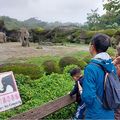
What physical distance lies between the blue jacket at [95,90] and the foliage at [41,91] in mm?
2192

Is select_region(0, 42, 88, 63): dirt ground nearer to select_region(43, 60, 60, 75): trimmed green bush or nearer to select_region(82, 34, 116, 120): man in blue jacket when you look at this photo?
select_region(43, 60, 60, 75): trimmed green bush

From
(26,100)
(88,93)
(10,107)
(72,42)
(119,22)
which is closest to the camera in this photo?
(88,93)

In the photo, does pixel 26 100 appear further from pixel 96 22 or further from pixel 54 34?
pixel 96 22

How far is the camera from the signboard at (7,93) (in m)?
5.21

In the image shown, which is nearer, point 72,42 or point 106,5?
point 106,5

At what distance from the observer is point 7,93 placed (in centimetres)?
527

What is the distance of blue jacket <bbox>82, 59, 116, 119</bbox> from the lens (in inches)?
135

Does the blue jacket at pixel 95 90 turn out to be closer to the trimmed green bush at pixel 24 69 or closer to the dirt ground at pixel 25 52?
the trimmed green bush at pixel 24 69

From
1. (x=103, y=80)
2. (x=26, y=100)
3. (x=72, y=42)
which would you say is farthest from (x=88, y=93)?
(x=72, y=42)

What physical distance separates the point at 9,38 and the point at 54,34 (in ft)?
8.31

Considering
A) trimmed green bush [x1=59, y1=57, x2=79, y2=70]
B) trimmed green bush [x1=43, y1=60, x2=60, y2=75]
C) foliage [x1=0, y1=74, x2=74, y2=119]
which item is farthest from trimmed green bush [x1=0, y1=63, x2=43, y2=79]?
trimmed green bush [x1=59, y1=57, x2=79, y2=70]

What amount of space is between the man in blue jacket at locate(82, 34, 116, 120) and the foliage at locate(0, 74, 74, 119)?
220cm

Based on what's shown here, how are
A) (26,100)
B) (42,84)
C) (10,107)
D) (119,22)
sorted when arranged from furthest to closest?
(119,22)
(42,84)
(26,100)
(10,107)

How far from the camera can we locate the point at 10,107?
5.32 meters
